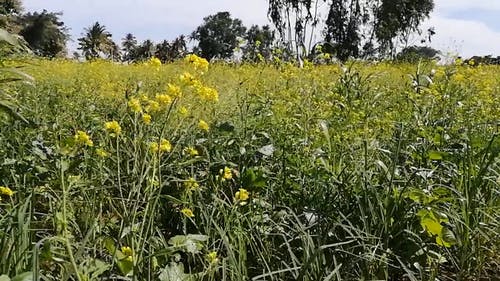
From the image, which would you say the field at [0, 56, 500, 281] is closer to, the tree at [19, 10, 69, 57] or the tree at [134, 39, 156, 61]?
the tree at [134, 39, 156, 61]

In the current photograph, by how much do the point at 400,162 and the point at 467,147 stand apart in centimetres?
23

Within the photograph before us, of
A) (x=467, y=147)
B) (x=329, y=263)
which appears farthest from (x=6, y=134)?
(x=467, y=147)

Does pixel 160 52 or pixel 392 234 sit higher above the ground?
pixel 160 52

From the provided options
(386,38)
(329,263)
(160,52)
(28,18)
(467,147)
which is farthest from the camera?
(28,18)

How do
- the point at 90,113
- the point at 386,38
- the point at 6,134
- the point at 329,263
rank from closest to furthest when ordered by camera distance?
the point at 329,263
the point at 6,134
the point at 90,113
the point at 386,38

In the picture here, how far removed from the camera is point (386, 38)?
22.3 m

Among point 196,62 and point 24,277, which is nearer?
point 24,277

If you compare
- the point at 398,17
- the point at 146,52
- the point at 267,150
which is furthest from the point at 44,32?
the point at 267,150

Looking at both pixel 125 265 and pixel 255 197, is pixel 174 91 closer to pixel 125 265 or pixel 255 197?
pixel 125 265

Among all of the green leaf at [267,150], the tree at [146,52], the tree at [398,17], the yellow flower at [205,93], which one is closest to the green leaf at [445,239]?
the yellow flower at [205,93]

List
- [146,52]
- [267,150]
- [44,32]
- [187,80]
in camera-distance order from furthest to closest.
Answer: [44,32] → [146,52] → [267,150] → [187,80]

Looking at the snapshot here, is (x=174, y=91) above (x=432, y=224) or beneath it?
above

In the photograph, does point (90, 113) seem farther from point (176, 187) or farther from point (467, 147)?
point (467, 147)

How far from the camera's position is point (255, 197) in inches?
72.4
